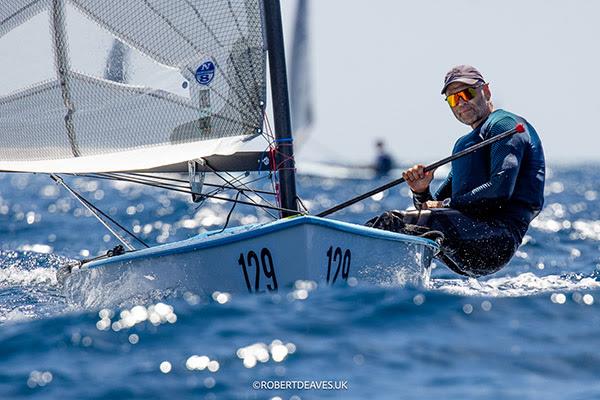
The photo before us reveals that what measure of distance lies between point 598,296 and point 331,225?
1.67m

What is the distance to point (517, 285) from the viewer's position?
7871 millimetres

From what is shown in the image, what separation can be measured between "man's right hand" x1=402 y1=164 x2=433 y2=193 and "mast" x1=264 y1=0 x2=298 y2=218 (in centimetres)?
73

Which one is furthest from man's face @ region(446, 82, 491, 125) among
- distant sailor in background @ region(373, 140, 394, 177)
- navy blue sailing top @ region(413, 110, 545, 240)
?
distant sailor in background @ region(373, 140, 394, 177)

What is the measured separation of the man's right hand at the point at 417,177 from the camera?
23.2 ft

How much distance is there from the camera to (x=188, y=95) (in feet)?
25.1

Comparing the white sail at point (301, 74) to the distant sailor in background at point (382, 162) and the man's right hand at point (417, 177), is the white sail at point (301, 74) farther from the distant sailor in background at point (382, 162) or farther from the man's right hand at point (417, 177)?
the distant sailor in background at point (382, 162)

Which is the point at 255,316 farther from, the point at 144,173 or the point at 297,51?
the point at 297,51

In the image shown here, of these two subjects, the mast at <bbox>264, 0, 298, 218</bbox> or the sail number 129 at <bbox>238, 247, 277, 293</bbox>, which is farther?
the mast at <bbox>264, 0, 298, 218</bbox>

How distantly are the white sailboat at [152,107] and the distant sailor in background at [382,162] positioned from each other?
24.9m

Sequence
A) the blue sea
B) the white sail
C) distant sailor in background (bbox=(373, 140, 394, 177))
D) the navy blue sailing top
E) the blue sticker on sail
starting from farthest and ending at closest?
distant sailor in background (bbox=(373, 140, 394, 177))
the white sail
the blue sticker on sail
the navy blue sailing top
the blue sea

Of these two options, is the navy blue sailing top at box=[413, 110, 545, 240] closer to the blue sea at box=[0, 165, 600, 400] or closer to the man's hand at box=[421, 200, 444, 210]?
the man's hand at box=[421, 200, 444, 210]

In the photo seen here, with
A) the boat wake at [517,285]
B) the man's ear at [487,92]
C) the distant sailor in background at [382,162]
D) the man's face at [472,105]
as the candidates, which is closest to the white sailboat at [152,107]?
the boat wake at [517,285]

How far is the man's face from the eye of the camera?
294 inches

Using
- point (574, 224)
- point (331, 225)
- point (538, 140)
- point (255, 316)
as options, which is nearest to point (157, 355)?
point (255, 316)
